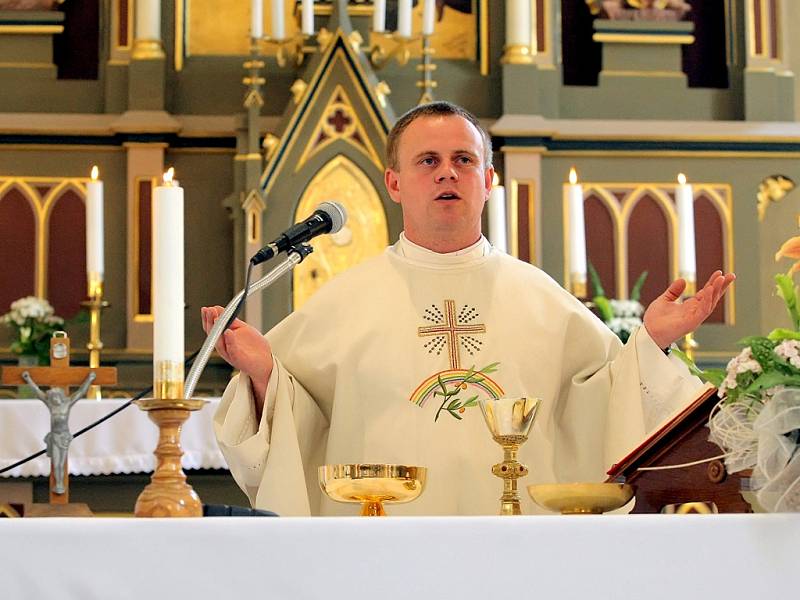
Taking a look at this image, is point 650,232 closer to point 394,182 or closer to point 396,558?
point 394,182

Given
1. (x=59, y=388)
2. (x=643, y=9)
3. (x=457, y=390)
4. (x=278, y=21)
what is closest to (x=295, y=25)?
(x=278, y=21)

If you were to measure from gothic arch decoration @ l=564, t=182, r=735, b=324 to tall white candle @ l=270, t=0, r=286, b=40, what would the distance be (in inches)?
66.5

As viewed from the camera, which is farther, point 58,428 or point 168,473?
point 58,428

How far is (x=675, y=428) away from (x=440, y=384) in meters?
1.06

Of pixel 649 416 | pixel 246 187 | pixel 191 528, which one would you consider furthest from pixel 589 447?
pixel 246 187

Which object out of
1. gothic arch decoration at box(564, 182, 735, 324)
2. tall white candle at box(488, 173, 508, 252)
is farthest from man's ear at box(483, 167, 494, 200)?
gothic arch decoration at box(564, 182, 735, 324)

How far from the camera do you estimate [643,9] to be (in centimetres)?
779

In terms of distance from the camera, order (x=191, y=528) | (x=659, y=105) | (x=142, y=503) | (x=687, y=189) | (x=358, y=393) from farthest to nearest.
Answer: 1. (x=659, y=105)
2. (x=687, y=189)
3. (x=358, y=393)
4. (x=142, y=503)
5. (x=191, y=528)

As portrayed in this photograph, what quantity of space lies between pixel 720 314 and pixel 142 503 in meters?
5.51

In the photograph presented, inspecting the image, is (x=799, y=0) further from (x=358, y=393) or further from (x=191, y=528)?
(x=191, y=528)

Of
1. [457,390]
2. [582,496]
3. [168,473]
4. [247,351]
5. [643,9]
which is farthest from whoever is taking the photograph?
[643,9]

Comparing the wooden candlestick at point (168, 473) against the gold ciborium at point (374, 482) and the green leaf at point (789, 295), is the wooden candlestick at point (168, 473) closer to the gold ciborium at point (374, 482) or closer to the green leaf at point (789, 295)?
the gold ciborium at point (374, 482)

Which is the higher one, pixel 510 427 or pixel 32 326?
pixel 32 326

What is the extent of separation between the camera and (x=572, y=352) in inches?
155
